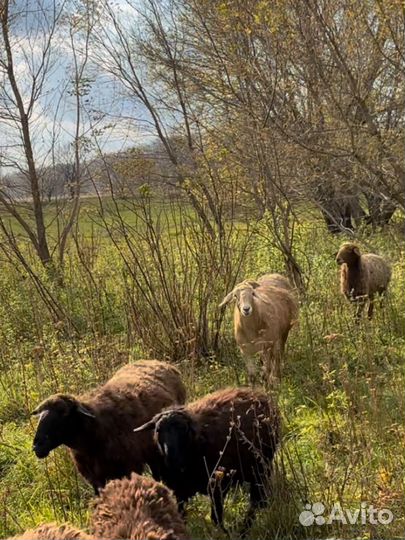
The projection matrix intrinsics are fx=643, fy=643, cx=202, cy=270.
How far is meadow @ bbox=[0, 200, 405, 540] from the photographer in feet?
14.6

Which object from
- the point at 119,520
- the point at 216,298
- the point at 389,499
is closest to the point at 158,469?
the point at 119,520

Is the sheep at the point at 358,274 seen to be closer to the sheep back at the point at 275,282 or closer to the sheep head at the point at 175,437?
the sheep back at the point at 275,282

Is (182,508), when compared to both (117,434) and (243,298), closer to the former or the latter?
(117,434)

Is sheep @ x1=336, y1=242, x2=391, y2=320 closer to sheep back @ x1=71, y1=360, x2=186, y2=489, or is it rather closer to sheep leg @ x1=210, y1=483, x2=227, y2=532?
sheep back @ x1=71, y1=360, x2=186, y2=489

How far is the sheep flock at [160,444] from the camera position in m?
3.88

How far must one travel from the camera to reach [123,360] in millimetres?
7316

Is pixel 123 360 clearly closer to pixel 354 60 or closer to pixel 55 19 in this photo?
pixel 354 60

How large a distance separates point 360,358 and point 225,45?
477 cm

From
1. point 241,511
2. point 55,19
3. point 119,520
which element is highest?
point 55,19

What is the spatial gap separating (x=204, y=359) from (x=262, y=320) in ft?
3.00

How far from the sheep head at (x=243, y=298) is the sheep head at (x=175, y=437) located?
2.45m

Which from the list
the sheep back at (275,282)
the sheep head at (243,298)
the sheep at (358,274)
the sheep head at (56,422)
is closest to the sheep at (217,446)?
the sheep head at (56,422)

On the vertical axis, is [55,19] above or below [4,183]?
above

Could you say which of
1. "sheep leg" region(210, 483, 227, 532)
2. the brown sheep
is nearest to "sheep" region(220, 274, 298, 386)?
"sheep leg" region(210, 483, 227, 532)
